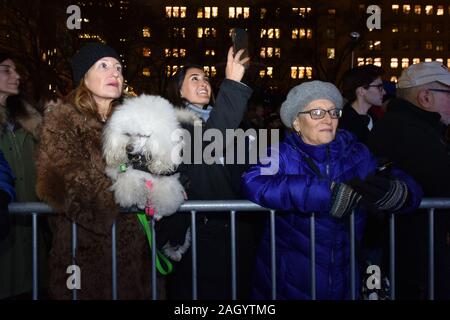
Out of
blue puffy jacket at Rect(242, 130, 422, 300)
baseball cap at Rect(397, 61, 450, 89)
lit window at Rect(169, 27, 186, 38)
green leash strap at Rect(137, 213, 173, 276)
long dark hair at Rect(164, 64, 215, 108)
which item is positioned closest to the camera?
blue puffy jacket at Rect(242, 130, 422, 300)

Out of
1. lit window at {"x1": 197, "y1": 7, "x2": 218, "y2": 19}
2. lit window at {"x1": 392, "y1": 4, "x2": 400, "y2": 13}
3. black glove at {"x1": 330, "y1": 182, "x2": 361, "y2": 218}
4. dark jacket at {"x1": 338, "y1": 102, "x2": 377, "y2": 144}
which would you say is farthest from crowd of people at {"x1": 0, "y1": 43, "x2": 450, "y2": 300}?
lit window at {"x1": 392, "y1": 4, "x2": 400, "y2": 13}

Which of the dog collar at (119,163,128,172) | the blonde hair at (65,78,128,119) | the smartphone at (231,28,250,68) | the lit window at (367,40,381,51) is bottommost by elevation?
the dog collar at (119,163,128,172)

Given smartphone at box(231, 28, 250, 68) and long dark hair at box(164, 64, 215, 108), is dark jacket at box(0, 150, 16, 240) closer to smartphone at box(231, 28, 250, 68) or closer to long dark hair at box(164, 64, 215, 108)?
long dark hair at box(164, 64, 215, 108)

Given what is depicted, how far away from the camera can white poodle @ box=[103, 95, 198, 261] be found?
2.93m

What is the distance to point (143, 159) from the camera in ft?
9.89

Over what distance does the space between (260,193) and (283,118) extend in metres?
0.74

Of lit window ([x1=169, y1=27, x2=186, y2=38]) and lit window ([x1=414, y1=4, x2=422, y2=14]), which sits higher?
lit window ([x1=414, y1=4, x2=422, y2=14])

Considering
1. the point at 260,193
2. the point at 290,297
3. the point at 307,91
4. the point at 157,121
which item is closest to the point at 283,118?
the point at 307,91

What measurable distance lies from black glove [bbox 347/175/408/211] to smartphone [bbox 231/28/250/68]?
1121 mm

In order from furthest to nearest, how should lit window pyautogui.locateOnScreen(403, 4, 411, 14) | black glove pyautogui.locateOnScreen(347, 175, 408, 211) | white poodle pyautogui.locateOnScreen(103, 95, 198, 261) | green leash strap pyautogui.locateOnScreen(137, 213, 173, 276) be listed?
lit window pyautogui.locateOnScreen(403, 4, 411, 14), green leash strap pyautogui.locateOnScreen(137, 213, 173, 276), white poodle pyautogui.locateOnScreen(103, 95, 198, 261), black glove pyautogui.locateOnScreen(347, 175, 408, 211)

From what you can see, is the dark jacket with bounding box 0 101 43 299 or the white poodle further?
the dark jacket with bounding box 0 101 43 299

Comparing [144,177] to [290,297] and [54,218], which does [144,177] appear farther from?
[290,297]

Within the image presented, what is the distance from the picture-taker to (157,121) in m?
3.01
